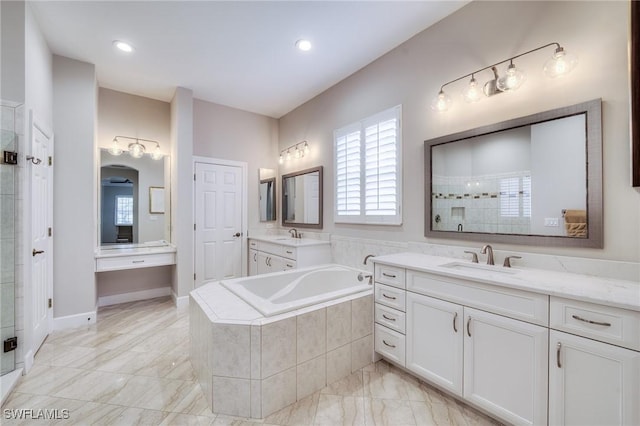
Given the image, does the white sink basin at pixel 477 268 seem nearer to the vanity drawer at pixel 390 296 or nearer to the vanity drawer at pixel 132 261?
the vanity drawer at pixel 390 296

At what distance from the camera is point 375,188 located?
3.05 meters

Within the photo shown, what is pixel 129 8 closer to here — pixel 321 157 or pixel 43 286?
pixel 321 157

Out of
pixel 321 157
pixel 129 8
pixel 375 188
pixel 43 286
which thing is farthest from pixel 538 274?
pixel 43 286

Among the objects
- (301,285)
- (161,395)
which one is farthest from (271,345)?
(301,285)

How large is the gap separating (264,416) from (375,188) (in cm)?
225

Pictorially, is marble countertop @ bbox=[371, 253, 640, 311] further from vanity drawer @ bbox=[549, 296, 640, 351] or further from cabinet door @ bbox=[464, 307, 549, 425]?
cabinet door @ bbox=[464, 307, 549, 425]

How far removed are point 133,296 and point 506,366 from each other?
4452 mm

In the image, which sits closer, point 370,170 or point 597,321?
point 597,321

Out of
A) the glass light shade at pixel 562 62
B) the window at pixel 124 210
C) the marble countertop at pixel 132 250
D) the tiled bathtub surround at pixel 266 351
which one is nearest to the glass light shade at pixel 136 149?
the window at pixel 124 210

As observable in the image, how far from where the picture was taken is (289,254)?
3.53 m

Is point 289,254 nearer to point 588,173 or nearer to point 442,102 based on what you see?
point 442,102

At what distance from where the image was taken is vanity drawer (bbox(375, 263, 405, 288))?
2.11 metres

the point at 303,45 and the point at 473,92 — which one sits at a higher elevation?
the point at 303,45

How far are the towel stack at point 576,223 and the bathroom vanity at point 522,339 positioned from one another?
0.27m
